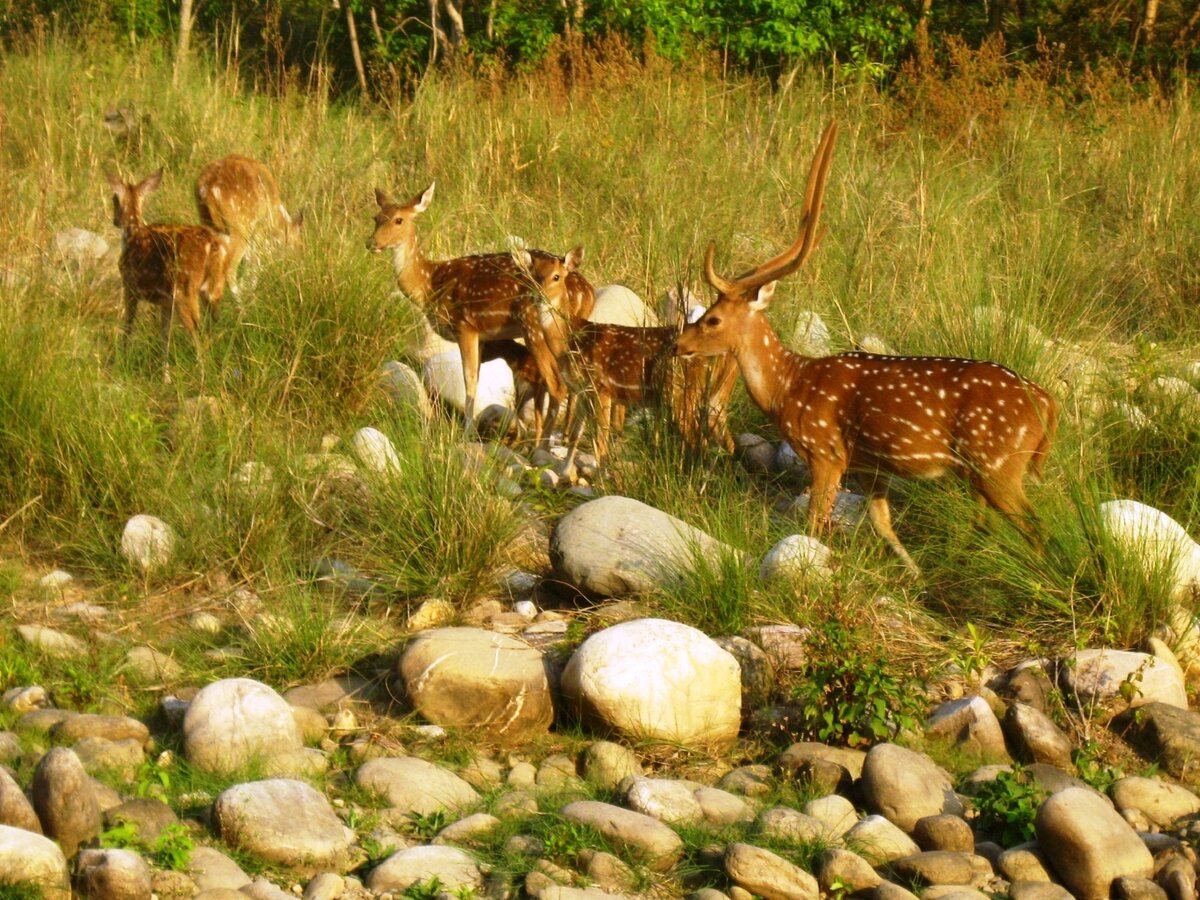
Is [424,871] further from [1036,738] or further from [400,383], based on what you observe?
[400,383]

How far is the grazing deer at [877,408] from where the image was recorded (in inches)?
285

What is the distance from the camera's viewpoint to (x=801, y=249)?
315 inches

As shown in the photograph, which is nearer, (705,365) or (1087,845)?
(1087,845)

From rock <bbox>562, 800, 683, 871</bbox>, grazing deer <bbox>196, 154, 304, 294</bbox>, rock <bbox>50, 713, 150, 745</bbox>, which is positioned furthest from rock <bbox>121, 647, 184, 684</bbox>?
grazing deer <bbox>196, 154, 304, 294</bbox>

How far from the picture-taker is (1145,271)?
11.2 metres

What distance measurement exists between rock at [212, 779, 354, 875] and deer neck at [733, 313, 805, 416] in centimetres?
353

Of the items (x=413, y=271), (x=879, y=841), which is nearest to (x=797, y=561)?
(x=879, y=841)

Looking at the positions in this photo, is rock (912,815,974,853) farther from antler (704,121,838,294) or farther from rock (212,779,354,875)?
antler (704,121,838,294)

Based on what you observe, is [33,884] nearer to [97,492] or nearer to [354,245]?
[97,492]

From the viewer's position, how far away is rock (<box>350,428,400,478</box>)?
7535 millimetres

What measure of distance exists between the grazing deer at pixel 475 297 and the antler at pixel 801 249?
5.62 ft

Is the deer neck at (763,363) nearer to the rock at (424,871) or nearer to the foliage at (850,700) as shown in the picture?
the foliage at (850,700)

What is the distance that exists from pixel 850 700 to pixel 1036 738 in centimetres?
72

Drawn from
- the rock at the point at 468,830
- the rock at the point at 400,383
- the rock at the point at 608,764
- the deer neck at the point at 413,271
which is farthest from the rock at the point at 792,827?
the deer neck at the point at 413,271
